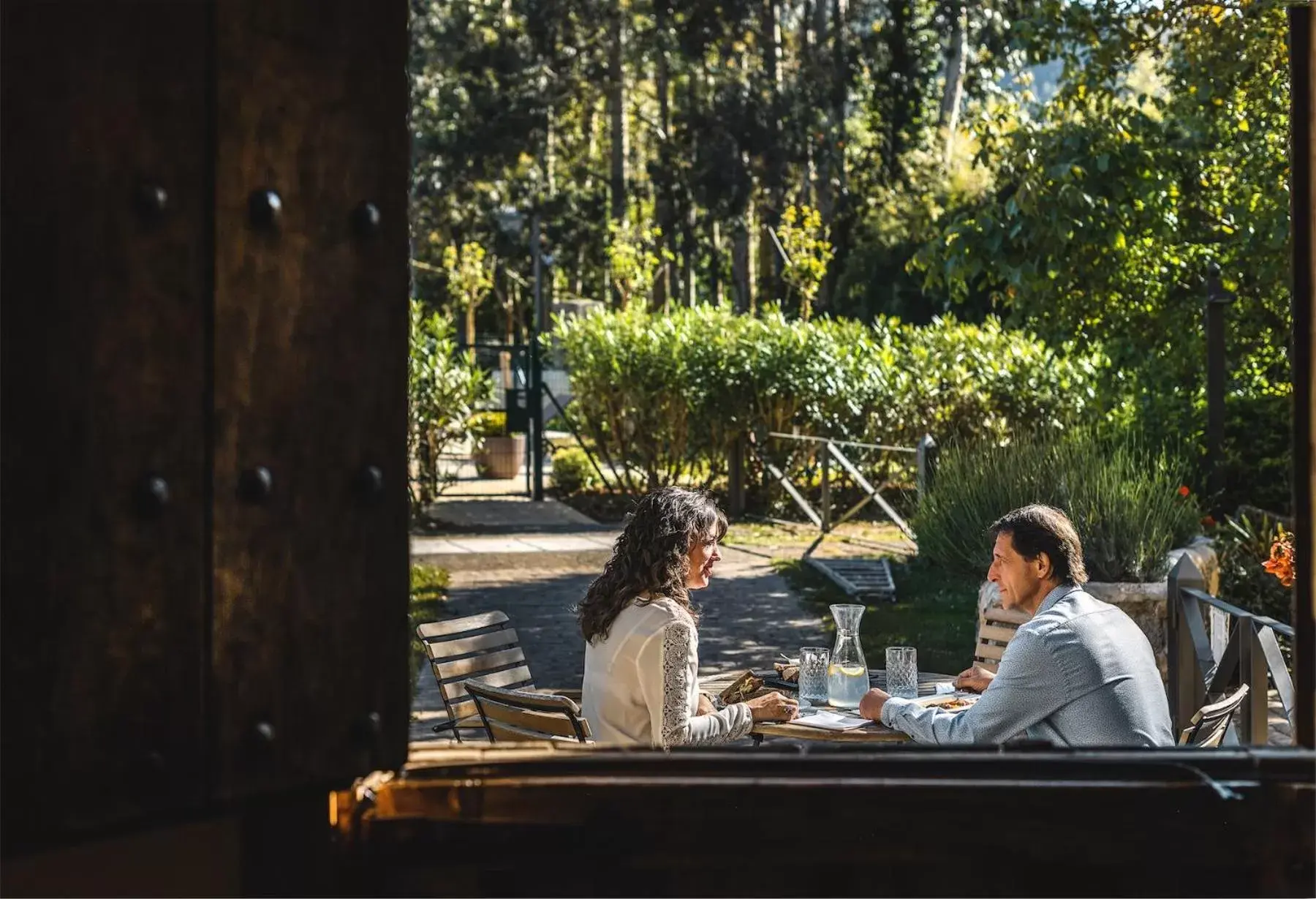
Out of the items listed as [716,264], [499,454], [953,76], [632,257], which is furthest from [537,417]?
[716,264]

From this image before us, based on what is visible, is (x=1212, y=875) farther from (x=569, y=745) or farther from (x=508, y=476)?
(x=508, y=476)

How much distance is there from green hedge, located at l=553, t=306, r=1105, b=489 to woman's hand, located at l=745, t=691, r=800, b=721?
1093 cm

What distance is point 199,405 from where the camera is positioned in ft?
4.77

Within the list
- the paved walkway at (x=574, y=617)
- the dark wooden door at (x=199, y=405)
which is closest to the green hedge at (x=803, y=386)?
the paved walkway at (x=574, y=617)

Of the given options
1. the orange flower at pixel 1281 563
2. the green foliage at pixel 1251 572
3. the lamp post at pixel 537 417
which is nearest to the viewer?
the orange flower at pixel 1281 563

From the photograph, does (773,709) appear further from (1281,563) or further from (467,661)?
(1281,563)

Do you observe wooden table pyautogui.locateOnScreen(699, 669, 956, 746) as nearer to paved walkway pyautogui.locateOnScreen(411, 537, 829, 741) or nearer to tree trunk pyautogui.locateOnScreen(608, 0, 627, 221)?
paved walkway pyautogui.locateOnScreen(411, 537, 829, 741)

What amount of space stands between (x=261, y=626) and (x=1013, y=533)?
2.96m

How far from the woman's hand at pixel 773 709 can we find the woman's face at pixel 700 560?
36 centimetres

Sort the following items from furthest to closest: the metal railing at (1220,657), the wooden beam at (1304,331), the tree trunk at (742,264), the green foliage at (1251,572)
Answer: the tree trunk at (742,264), the green foliage at (1251,572), the metal railing at (1220,657), the wooden beam at (1304,331)

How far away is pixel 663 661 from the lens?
3.94 metres

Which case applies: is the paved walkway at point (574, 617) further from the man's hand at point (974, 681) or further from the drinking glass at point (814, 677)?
the man's hand at point (974, 681)

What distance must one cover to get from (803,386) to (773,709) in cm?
1127

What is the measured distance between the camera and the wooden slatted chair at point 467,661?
5.10m
